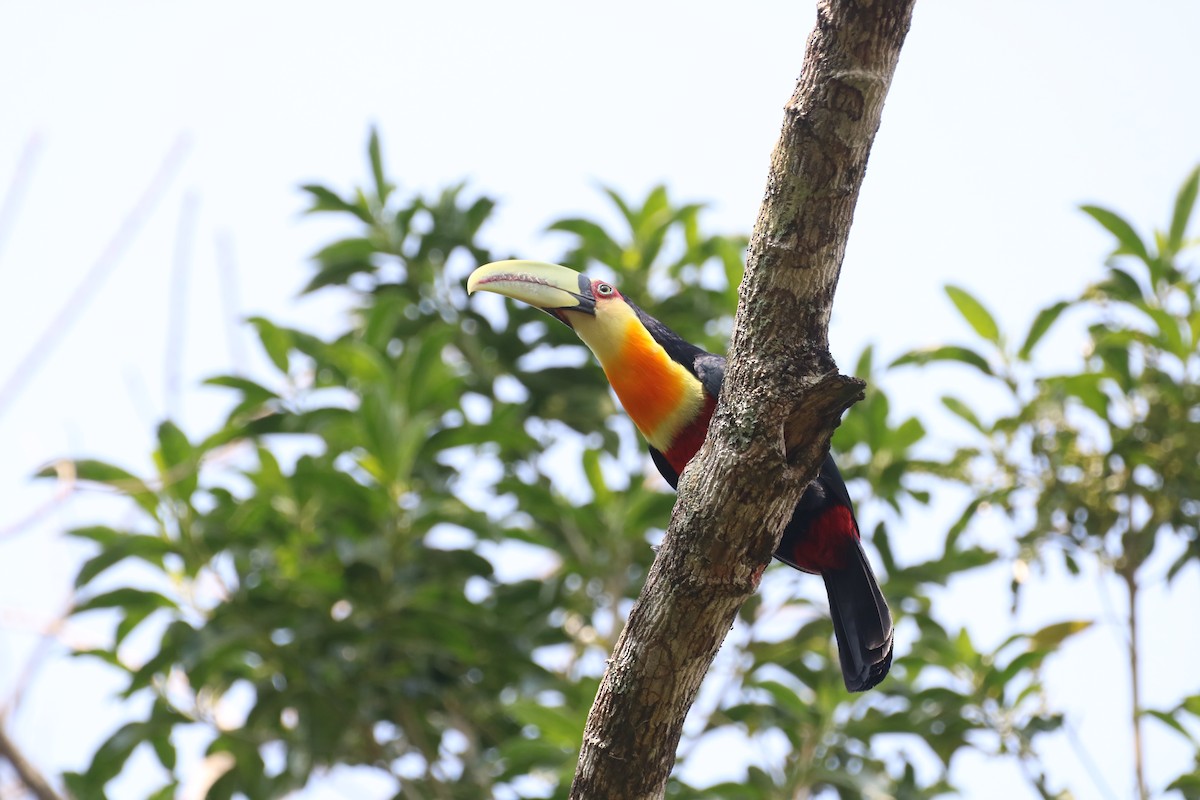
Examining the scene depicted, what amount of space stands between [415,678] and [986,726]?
73.3 inches

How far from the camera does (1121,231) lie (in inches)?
171

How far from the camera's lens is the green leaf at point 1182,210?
14.5ft

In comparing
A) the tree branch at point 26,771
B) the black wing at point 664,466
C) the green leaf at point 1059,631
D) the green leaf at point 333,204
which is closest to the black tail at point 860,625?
the black wing at point 664,466

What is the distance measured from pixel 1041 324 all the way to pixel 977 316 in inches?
8.8

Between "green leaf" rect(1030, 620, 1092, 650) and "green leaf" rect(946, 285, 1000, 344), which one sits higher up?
"green leaf" rect(946, 285, 1000, 344)

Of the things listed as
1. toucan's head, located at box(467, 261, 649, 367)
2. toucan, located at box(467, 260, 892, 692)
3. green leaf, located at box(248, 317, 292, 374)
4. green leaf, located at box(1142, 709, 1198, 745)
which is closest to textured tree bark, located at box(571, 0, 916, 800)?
toucan, located at box(467, 260, 892, 692)

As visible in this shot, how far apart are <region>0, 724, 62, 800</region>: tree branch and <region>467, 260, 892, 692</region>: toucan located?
1.71 m

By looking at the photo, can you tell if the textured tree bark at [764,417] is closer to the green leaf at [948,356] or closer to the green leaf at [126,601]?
the green leaf at [948,356]

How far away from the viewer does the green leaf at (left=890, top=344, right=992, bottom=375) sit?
431 centimetres

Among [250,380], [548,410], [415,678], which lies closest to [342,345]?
[250,380]

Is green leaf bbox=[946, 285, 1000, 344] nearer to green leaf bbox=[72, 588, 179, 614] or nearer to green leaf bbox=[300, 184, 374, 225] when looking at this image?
green leaf bbox=[300, 184, 374, 225]

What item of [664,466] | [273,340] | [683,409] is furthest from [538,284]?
[273,340]

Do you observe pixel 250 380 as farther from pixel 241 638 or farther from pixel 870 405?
pixel 870 405

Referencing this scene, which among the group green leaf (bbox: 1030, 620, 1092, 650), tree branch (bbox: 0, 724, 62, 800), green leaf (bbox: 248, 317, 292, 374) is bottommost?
tree branch (bbox: 0, 724, 62, 800)
